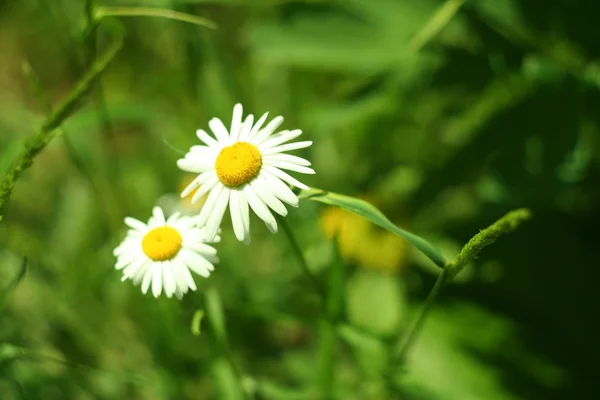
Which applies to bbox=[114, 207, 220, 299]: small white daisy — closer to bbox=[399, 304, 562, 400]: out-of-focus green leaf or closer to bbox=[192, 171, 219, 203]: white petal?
bbox=[192, 171, 219, 203]: white petal

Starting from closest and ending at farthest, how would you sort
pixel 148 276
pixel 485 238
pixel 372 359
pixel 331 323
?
pixel 485 238 < pixel 148 276 < pixel 331 323 < pixel 372 359

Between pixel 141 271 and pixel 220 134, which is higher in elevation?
pixel 220 134

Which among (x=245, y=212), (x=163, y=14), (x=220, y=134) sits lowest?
(x=245, y=212)

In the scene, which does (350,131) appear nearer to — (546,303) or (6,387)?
(546,303)

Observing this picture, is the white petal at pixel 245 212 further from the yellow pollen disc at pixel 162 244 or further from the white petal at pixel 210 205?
the yellow pollen disc at pixel 162 244

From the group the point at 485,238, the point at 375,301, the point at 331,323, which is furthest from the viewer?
the point at 375,301

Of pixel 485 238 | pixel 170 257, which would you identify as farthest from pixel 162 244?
pixel 485 238

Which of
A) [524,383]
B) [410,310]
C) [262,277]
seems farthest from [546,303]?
[262,277]

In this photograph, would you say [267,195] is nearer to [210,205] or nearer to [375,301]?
[210,205]
